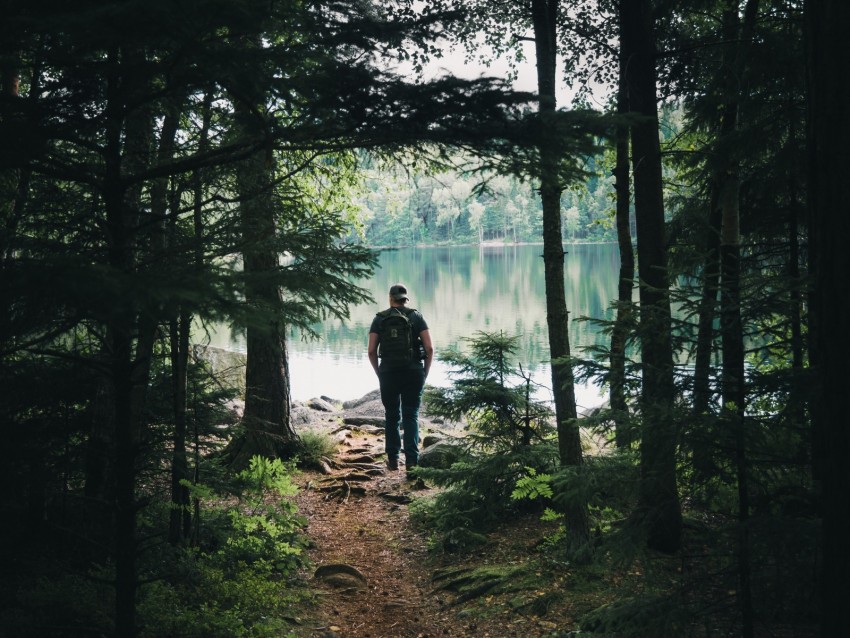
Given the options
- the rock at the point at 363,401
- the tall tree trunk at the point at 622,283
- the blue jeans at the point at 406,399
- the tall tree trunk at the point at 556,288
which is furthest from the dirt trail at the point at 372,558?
the rock at the point at 363,401

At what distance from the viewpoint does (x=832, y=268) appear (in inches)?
95.4

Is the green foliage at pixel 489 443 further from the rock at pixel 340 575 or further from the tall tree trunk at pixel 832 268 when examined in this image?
the tall tree trunk at pixel 832 268

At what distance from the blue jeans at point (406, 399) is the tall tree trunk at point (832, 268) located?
18.2 ft

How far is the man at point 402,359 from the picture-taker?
7.75m

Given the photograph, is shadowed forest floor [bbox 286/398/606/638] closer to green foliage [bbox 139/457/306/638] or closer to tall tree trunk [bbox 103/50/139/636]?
green foliage [bbox 139/457/306/638]

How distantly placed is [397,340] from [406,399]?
2.48 feet

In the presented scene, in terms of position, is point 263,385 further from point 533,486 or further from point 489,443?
point 533,486

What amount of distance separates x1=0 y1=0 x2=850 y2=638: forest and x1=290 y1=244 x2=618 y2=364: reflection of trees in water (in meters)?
1.91

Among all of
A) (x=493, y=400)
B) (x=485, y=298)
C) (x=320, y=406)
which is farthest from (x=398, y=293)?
(x=485, y=298)

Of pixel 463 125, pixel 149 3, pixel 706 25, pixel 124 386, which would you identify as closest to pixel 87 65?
pixel 149 3

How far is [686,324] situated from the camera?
3305mm

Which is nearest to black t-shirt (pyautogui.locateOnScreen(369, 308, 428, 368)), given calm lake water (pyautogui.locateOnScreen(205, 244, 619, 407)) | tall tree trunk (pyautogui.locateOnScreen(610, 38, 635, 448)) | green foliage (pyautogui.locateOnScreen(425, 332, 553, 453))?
calm lake water (pyautogui.locateOnScreen(205, 244, 619, 407))

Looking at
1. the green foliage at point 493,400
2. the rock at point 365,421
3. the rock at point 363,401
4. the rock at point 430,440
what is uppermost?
the green foliage at point 493,400

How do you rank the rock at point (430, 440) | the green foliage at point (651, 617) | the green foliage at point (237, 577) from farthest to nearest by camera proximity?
the rock at point (430, 440) → the green foliage at point (237, 577) → the green foliage at point (651, 617)
